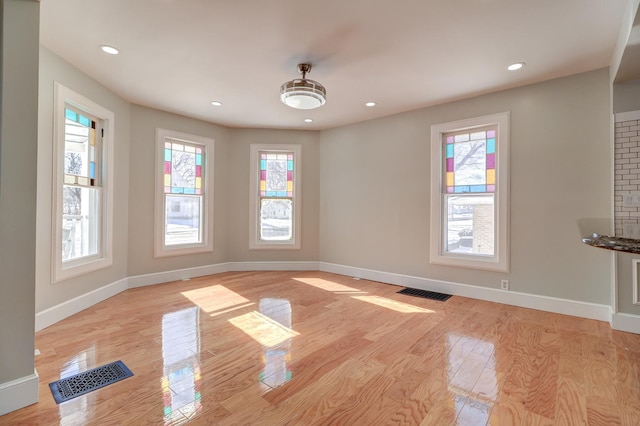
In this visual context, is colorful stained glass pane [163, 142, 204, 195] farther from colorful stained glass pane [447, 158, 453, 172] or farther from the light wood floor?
colorful stained glass pane [447, 158, 453, 172]

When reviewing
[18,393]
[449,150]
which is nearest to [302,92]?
[449,150]

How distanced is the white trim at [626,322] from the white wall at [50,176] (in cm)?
560

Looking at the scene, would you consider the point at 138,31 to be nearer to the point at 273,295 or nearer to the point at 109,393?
the point at 109,393

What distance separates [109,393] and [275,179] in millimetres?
4197

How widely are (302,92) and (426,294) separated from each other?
3118 mm

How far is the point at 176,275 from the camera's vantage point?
479 cm

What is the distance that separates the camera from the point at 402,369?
2.16 metres

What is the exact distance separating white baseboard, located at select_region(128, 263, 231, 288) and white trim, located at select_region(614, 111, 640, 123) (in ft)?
18.6

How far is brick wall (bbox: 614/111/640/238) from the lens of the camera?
2.82 m

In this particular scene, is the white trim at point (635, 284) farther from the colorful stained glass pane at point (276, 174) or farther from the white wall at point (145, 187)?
the white wall at point (145, 187)

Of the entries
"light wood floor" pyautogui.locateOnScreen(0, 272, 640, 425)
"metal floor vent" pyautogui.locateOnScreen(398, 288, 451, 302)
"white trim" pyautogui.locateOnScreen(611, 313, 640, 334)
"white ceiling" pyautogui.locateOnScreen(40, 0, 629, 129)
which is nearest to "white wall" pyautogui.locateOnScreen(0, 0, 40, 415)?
"light wood floor" pyautogui.locateOnScreen(0, 272, 640, 425)

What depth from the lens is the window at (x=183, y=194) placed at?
461 centimetres

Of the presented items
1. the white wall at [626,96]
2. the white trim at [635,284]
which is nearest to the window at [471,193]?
the white wall at [626,96]

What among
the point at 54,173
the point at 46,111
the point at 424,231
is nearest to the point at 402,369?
the point at 424,231
